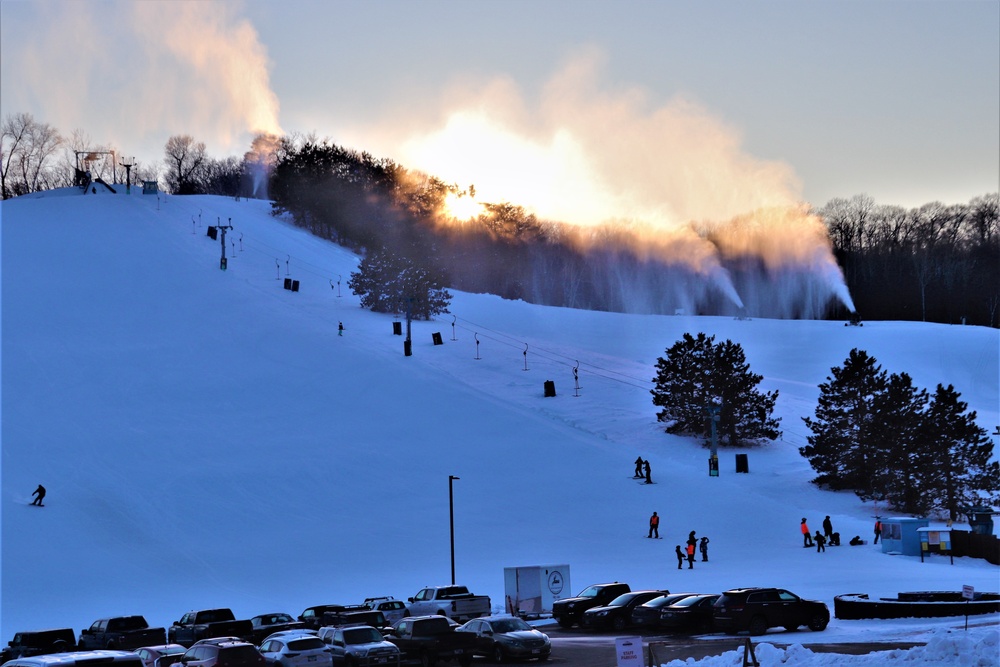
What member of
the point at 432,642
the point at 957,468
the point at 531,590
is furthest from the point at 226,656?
the point at 957,468

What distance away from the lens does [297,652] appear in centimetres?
2216

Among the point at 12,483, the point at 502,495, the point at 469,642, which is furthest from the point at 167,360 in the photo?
the point at 469,642

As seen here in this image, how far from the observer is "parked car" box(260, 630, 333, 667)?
22.1 meters

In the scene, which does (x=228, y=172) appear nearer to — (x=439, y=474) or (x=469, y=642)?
(x=439, y=474)


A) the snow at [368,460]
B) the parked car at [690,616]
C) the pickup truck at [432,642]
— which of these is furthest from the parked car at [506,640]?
the snow at [368,460]

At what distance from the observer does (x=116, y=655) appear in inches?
564

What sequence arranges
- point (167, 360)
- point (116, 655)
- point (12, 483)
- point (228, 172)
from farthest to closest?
point (228, 172) < point (167, 360) < point (12, 483) < point (116, 655)

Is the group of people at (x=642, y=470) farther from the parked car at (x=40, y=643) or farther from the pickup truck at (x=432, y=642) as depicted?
the parked car at (x=40, y=643)

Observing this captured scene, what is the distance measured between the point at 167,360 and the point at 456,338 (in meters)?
18.0

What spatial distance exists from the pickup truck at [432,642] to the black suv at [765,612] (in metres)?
5.75

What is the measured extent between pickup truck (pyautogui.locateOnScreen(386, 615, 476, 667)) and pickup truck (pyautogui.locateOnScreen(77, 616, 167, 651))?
6.21m

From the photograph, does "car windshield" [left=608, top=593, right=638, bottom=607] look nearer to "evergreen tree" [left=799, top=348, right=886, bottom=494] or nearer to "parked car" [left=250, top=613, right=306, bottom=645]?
"parked car" [left=250, top=613, right=306, bottom=645]

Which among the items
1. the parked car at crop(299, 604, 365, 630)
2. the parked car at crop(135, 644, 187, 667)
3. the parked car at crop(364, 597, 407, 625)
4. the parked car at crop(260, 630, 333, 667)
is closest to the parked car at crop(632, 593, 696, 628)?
the parked car at crop(364, 597, 407, 625)

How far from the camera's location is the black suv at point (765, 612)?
1008 inches
